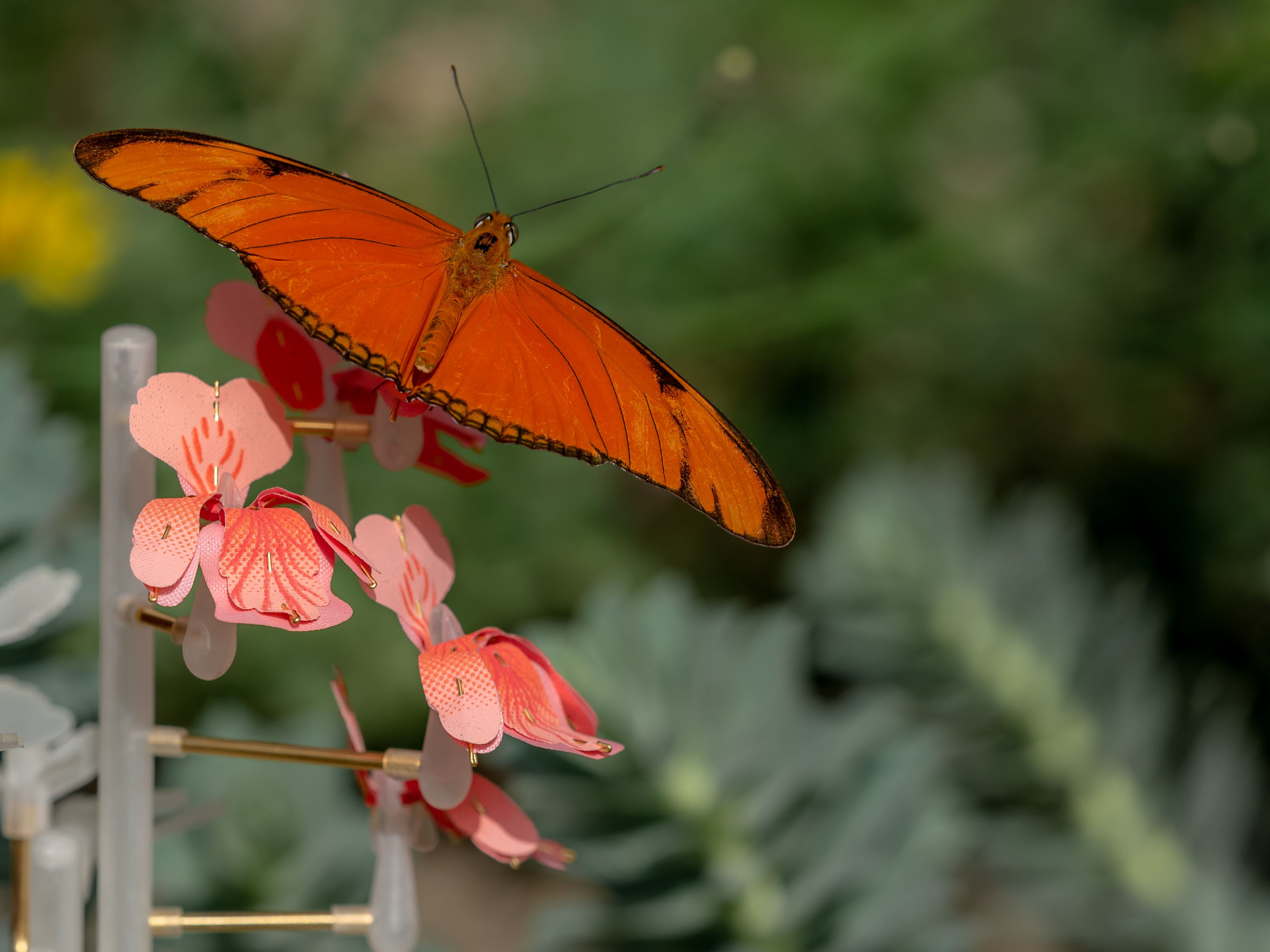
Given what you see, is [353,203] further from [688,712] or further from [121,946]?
[688,712]

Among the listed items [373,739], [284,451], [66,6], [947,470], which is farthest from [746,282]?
[284,451]

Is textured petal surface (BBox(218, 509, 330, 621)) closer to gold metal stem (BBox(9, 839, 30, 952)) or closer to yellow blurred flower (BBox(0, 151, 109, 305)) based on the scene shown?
gold metal stem (BBox(9, 839, 30, 952))

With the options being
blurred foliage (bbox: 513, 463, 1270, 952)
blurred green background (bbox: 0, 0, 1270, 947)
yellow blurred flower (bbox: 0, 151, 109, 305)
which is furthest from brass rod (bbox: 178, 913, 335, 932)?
yellow blurred flower (bbox: 0, 151, 109, 305)

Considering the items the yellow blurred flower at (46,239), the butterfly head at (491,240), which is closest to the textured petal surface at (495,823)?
the butterfly head at (491,240)

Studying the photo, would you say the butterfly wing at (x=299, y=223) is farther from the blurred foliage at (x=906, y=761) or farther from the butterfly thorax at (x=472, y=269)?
the blurred foliage at (x=906, y=761)

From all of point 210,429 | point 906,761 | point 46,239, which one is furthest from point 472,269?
point 46,239
